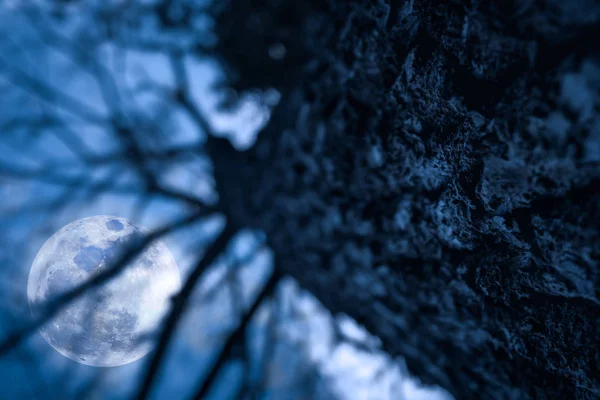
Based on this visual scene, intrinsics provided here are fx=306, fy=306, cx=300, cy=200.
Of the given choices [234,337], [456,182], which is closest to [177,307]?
[234,337]

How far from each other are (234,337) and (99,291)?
159 cm

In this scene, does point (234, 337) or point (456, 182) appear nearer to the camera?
point (456, 182)

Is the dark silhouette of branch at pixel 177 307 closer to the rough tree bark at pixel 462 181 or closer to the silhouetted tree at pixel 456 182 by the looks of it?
the silhouetted tree at pixel 456 182

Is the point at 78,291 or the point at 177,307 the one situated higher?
the point at 78,291

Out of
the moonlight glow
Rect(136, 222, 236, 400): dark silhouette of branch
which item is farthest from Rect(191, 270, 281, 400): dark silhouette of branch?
the moonlight glow

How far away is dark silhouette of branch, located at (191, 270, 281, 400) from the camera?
10.5 ft

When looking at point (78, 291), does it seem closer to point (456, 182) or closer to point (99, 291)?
point (99, 291)

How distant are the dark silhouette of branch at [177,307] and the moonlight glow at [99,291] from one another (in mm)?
237

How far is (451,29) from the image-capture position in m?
0.95

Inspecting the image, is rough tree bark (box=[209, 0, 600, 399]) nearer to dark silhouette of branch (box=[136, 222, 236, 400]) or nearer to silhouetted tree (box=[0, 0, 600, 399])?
silhouetted tree (box=[0, 0, 600, 399])

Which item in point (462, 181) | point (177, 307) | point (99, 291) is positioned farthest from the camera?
point (177, 307)

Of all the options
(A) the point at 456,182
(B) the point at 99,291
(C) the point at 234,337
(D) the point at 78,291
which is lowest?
(C) the point at 234,337

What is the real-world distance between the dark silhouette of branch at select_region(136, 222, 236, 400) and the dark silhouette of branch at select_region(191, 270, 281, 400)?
1.61 feet

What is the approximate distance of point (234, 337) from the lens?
11.5 feet
